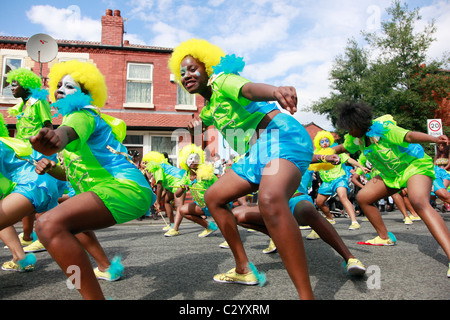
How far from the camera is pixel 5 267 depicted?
3076 mm

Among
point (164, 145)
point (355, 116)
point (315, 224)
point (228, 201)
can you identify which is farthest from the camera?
point (164, 145)

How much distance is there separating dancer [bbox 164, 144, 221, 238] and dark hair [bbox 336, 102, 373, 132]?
2.55 meters

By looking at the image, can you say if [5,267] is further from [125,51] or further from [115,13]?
[115,13]

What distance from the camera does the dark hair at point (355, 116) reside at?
3537mm

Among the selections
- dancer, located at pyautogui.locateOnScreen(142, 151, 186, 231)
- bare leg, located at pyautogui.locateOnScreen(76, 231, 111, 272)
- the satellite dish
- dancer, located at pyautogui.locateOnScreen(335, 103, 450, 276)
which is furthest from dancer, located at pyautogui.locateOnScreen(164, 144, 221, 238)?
the satellite dish

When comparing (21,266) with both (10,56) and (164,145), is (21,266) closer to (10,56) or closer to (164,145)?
(164,145)

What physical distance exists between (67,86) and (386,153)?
332cm

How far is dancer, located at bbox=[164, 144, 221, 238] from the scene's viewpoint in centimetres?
544

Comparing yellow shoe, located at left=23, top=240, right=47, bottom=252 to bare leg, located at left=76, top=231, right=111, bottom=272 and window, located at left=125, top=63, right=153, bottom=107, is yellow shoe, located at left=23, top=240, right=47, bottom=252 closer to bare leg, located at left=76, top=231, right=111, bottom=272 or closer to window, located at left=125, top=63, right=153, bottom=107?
bare leg, located at left=76, top=231, right=111, bottom=272

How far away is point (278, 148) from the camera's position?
2.09 meters

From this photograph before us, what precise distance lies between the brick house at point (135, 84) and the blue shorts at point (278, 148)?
11431 mm

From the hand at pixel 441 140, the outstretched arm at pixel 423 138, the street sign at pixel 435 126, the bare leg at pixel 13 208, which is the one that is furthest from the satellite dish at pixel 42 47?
the street sign at pixel 435 126

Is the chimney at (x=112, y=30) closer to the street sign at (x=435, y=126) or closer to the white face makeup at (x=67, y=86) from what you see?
the street sign at (x=435, y=126)

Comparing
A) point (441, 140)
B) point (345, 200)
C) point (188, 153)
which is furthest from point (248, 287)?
point (345, 200)
